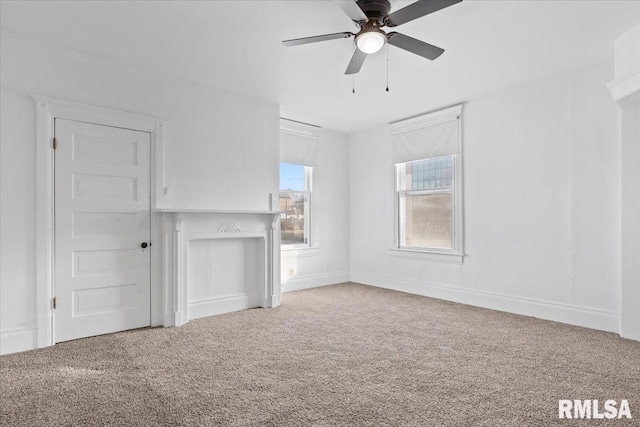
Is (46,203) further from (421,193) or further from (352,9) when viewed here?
(421,193)

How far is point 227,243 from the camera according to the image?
440 centimetres

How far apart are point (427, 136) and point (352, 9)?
10.4 ft

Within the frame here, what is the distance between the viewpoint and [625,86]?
3105 millimetres

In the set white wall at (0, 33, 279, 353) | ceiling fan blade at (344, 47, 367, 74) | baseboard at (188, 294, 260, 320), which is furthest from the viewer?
baseboard at (188, 294, 260, 320)

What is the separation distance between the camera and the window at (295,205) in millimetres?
5680

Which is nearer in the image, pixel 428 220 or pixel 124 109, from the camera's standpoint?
pixel 124 109

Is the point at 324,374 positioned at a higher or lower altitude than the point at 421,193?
lower

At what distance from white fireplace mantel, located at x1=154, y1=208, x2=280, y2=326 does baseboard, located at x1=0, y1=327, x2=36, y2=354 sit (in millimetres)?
1097

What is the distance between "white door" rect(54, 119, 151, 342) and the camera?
10.9 feet

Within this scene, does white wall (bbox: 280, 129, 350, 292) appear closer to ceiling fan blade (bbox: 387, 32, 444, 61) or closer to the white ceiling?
the white ceiling

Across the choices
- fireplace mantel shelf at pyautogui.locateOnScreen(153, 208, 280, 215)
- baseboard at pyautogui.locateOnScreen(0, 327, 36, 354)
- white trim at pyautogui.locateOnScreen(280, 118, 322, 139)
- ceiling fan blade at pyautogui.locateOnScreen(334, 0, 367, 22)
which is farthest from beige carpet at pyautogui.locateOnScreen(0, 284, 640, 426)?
white trim at pyautogui.locateOnScreen(280, 118, 322, 139)

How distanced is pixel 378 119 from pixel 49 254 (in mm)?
4485

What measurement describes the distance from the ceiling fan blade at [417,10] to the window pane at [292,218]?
352 cm

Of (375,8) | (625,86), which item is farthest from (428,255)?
(375,8)
